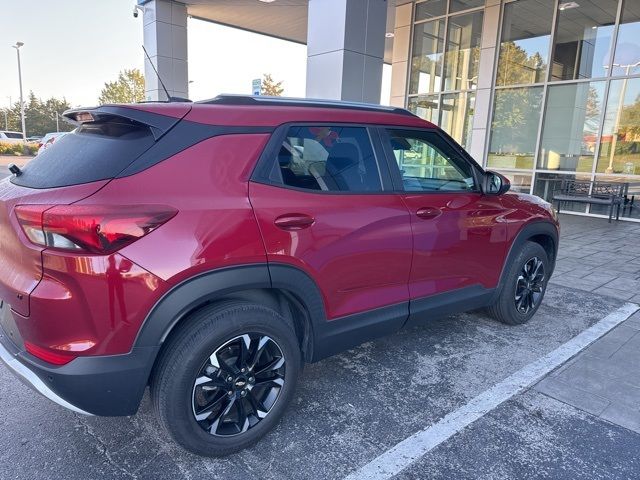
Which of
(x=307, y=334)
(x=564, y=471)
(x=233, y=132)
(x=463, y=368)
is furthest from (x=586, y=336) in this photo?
(x=233, y=132)

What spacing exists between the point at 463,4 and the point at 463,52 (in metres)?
1.21

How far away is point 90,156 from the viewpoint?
6.97 feet

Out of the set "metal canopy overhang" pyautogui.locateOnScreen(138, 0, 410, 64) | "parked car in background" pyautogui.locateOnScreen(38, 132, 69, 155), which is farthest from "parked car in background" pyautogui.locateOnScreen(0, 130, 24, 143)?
"metal canopy overhang" pyautogui.locateOnScreen(138, 0, 410, 64)

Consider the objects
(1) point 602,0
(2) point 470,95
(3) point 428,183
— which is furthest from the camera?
(2) point 470,95

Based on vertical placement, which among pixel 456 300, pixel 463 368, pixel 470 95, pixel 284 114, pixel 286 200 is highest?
pixel 470 95

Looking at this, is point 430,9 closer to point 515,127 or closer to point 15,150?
point 515,127

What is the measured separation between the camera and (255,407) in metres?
2.38

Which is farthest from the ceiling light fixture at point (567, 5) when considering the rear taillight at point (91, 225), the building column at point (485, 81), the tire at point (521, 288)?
the rear taillight at point (91, 225)

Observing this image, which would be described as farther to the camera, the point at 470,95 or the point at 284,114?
the point at 470,95

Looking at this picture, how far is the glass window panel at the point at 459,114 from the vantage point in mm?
12859

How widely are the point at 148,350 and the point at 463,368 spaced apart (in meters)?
2.21

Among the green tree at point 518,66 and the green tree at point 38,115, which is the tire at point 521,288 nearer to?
the green tree at point 518,66

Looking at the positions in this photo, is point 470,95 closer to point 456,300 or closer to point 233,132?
point 456,300

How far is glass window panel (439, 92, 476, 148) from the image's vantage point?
42.2ft
